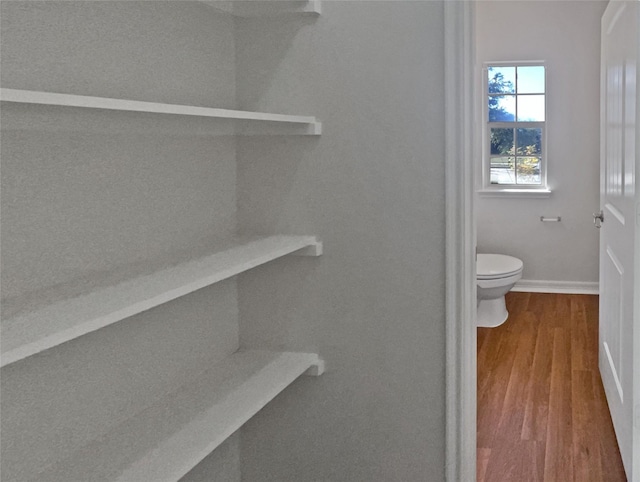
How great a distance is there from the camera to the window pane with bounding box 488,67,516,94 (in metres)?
5.42

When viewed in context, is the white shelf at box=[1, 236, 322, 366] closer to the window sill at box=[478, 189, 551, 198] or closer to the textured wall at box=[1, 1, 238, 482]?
the textured wall at box=[1, 1, 238, 482]

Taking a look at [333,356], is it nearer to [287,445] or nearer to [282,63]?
[287,445]

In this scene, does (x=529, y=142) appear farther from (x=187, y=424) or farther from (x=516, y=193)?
(x=187, y=424)

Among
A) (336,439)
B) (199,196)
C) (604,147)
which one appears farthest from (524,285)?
(199,196)

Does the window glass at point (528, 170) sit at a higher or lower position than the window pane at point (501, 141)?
lower

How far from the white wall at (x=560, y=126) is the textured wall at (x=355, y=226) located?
3.60 m

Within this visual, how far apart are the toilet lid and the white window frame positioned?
21.1 inches

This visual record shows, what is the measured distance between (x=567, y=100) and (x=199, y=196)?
4.04m

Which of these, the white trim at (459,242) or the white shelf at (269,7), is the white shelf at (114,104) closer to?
the white shelf at (269,7)

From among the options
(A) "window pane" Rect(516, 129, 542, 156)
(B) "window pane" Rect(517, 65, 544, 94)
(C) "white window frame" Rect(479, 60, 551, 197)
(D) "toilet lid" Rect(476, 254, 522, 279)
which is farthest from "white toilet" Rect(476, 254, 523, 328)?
(B) "window pane" Rect(517, 65, 544, 94)

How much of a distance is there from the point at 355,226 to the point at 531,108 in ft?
12.2

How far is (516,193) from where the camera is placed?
5477 mm

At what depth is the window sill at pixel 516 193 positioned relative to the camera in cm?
541

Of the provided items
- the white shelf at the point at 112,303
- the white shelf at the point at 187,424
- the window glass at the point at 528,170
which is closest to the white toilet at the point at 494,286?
the window glass at the point at 528,170
